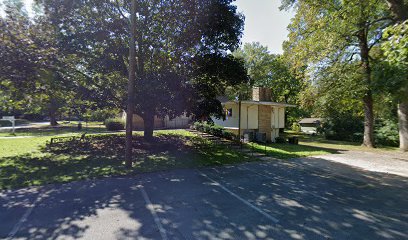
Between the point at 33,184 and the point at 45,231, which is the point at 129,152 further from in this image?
the point at 45,231

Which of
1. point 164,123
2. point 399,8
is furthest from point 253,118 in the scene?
point 164,123

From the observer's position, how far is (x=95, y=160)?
30.3 ft

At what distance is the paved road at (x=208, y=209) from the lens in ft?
12.5

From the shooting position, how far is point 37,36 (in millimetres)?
9289

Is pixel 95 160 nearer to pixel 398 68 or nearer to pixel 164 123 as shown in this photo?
pixel 398 68

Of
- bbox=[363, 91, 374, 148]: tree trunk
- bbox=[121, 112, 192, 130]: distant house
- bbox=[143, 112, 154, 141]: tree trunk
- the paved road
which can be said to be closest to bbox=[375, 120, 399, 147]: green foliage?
bbox=[363, 91, 374, 148]: tree trunk

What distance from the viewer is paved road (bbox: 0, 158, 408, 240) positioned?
150 inches

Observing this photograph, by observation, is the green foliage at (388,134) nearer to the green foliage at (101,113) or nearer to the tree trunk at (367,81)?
the tree trunk at (367,81)

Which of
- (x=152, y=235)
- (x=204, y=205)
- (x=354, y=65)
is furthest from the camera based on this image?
(x=354, y=65)

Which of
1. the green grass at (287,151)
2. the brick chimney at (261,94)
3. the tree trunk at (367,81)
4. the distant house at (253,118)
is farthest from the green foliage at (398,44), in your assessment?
the brick chimney at (261,94)

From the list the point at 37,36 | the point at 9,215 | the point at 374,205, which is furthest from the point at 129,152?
the point at 374,205

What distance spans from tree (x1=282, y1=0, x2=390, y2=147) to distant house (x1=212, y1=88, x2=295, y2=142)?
4.36 m

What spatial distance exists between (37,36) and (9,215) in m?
8.67

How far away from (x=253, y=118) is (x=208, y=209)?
1344cm
